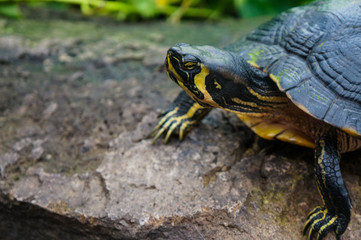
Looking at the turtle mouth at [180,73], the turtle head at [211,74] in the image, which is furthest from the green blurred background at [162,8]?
the turtle mouth at [180,73]

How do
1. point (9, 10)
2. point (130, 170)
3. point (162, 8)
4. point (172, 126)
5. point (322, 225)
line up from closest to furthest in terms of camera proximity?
point (322, 225) < point (130, 170) < point (172, 126) < point (9, 10) < point (162, 8)

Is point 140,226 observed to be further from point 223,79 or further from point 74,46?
point 74,46

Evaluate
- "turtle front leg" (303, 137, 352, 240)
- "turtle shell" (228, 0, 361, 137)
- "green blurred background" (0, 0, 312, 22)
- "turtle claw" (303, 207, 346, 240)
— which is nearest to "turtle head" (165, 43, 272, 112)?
"turtle shell" (228, 0, 361, 137)

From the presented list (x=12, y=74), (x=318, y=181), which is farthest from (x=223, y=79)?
(x=12, y=74)

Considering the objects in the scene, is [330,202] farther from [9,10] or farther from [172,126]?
[9,10]

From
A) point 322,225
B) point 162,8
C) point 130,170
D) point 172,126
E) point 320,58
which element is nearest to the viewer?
point 322,225

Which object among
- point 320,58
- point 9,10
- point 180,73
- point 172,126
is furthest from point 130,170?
point 9,10
